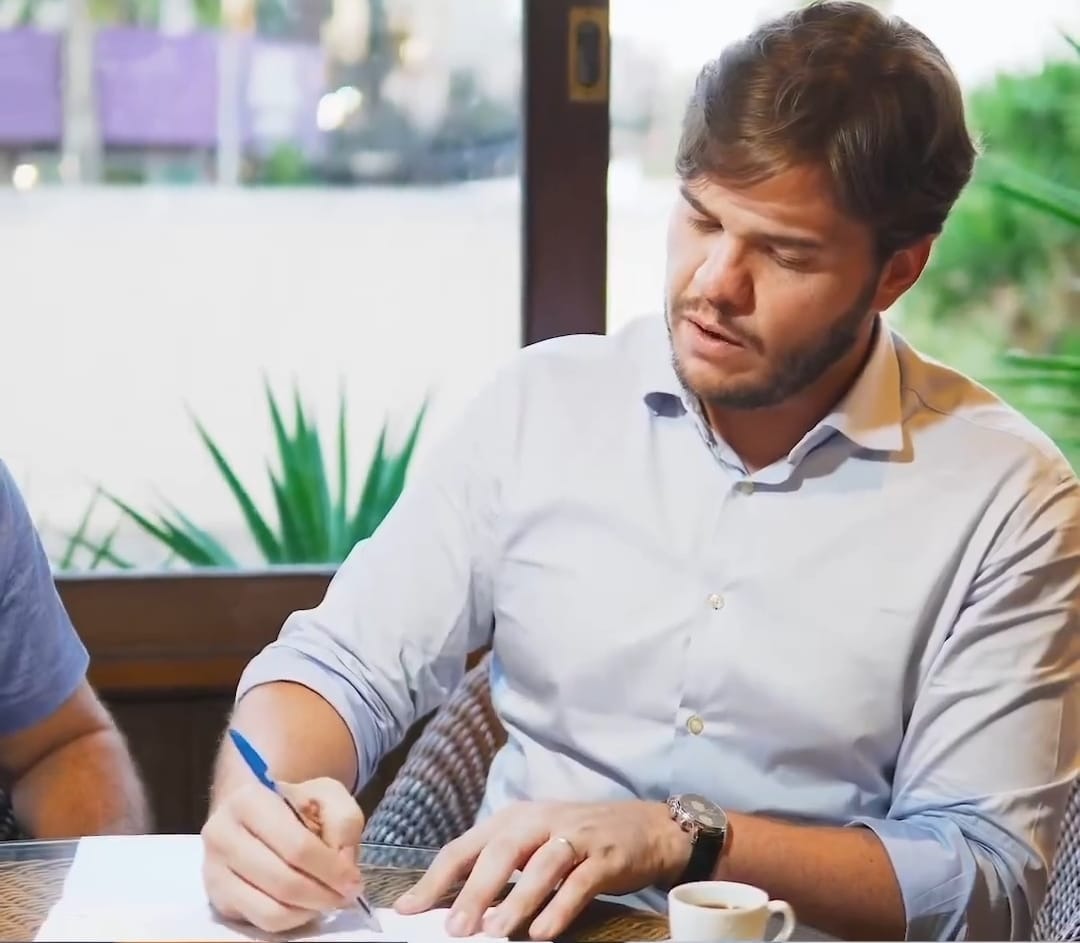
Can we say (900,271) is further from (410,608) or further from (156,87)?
(156,87)

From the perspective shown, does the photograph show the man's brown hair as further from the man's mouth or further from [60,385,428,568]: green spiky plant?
[60,385,428,568]: green spiky plant

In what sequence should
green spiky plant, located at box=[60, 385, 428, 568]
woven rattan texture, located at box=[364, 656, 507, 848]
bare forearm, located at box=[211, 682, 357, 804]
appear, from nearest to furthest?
1. bare forearm, located at box=[211, 682, 357, 804]
2. woven rattan texture, located at box=[364, 656, 507, 848]
3. green spiky plant, located at box=[60, 385, 428, 568]

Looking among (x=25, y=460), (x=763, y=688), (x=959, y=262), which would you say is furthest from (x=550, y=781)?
(x=959, y=262)

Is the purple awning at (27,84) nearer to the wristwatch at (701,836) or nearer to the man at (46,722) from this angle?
the man at (46,722)

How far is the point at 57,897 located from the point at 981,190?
194cm

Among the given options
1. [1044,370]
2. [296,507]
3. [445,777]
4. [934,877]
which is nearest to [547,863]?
[934,877]

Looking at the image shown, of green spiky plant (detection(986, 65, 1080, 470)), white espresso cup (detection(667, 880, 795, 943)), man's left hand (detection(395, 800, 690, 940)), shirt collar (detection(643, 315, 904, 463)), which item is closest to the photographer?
white espresso cup (detection(667, 880, 795, 943))

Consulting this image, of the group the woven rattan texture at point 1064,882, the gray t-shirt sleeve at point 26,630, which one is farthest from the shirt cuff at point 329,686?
the woven rattan texture at point 1064,882

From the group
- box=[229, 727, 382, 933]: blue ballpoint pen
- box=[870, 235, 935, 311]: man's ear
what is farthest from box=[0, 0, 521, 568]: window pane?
box=[229, 727, 382, 933]: blue ballpoint pen

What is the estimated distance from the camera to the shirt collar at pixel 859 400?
5.36ft

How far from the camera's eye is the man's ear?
1.66m

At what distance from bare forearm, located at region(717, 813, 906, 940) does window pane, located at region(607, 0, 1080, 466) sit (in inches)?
44.6

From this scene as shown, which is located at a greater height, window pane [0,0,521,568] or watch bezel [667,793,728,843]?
window pane [0,0,521,568]

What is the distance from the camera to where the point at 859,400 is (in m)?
1.65
